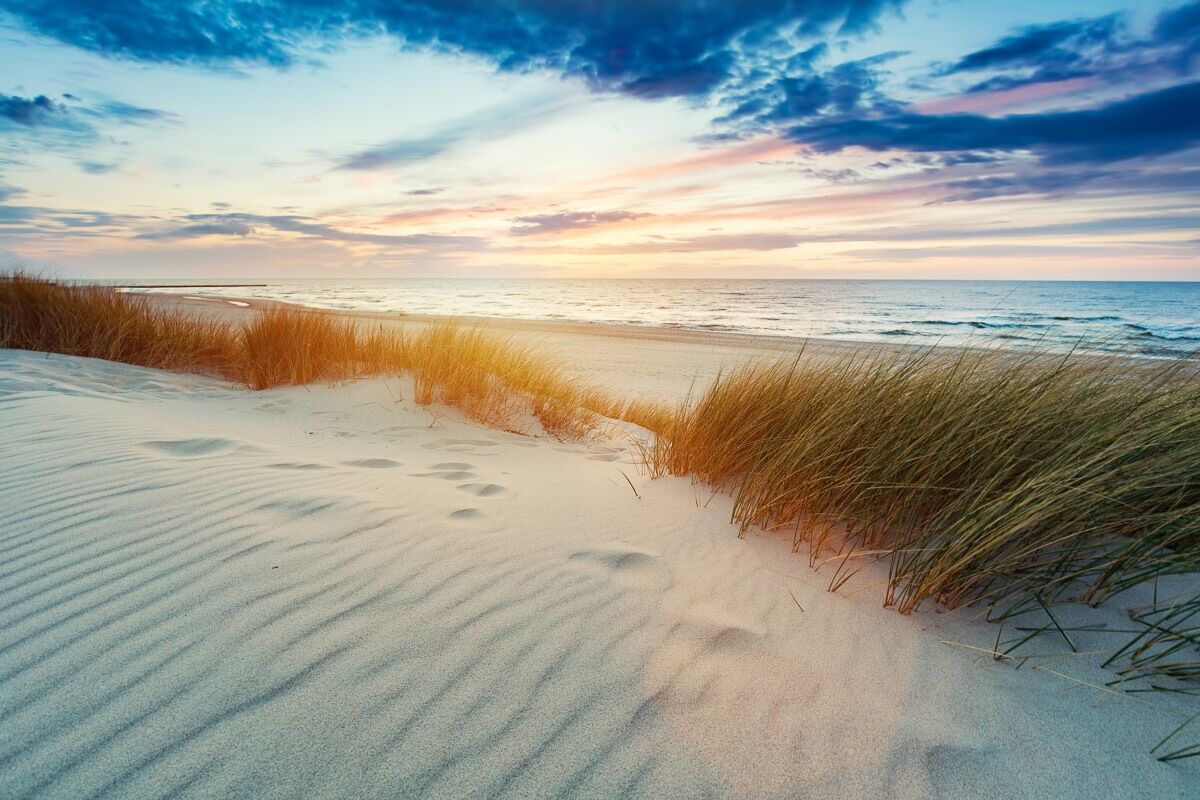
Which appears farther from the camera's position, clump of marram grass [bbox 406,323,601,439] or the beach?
clump of marram grass [bbox 406,323,601,439]

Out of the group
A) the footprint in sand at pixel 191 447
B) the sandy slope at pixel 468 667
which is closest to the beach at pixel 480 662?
the sandy slope at pixel 468 667

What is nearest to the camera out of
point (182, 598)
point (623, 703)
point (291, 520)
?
point (623, 703)

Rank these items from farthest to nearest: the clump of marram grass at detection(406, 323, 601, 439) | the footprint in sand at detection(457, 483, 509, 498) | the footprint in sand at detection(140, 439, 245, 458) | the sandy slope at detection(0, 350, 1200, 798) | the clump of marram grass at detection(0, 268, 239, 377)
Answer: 1. the clump of marram grass at detection(0, 268, 239, 377)
2. the clump of marram grass at detection(406, 323, 601, 439)
3. the footprint in sand at detection(140, 439, 245, 458)
4. the footprint in sand at detection(457, 483, 509, 498)
5. the sandy slope at detection(0, 350, 1200, 798)

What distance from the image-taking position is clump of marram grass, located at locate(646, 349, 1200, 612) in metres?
2.20

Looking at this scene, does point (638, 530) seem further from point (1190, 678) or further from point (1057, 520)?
point (1190, 678)

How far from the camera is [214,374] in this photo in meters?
7.92

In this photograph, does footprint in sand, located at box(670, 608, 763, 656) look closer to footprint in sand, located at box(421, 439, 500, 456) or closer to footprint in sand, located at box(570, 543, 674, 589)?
footprint in sand, located at box(570, 543, 674, 589)

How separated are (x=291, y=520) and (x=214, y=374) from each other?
651cm

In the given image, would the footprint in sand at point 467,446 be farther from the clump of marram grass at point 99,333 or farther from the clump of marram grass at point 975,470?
the clump of marram grass at point 99,333

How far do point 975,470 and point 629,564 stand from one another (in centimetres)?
165

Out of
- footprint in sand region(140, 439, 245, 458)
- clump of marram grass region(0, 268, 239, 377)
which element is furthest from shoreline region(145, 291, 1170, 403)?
footprint in sand region(140, 439, 245, 458)

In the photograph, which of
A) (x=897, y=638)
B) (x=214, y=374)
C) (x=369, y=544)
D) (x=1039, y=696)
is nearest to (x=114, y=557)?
(x=369, y=544)

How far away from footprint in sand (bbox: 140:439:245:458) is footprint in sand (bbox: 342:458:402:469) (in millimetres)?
702

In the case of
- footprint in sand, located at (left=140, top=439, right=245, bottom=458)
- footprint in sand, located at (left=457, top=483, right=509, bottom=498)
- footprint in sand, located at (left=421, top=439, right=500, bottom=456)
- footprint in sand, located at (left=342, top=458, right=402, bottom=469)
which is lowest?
footprint in sand, located at (left=421, top=439, right=500, bottom=456)
